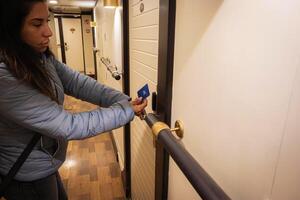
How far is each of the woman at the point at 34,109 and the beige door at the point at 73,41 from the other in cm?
711

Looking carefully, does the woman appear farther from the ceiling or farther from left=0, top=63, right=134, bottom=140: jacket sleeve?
the ceiling

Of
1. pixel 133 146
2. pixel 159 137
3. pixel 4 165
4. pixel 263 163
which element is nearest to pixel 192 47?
pixel 159 137

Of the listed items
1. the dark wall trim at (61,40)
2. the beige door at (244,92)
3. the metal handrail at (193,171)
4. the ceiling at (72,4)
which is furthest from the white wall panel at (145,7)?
the dark wall trim at (61,40)

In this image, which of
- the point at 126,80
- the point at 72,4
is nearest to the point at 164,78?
the point at 126,80

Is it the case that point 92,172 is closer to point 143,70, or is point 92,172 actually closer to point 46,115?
point 143,70

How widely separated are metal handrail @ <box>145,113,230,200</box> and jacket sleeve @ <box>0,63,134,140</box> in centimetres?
20

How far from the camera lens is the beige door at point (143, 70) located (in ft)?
3.92

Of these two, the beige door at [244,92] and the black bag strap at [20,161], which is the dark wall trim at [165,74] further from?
the black bag strap at [20,161]

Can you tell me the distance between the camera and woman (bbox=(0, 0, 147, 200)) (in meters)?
0.81

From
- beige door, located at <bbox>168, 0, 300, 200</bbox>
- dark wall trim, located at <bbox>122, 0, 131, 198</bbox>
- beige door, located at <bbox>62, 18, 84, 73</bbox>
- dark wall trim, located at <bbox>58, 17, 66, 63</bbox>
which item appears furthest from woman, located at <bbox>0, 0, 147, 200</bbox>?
beige door, located at <bbox>62, 18, 84, 73</bbox>

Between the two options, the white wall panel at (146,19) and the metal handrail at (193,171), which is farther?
the white wall panel at (146,19)

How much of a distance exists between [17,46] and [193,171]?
0.73 m

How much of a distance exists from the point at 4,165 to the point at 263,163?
105 cm

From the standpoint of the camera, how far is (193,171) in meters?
0.61
